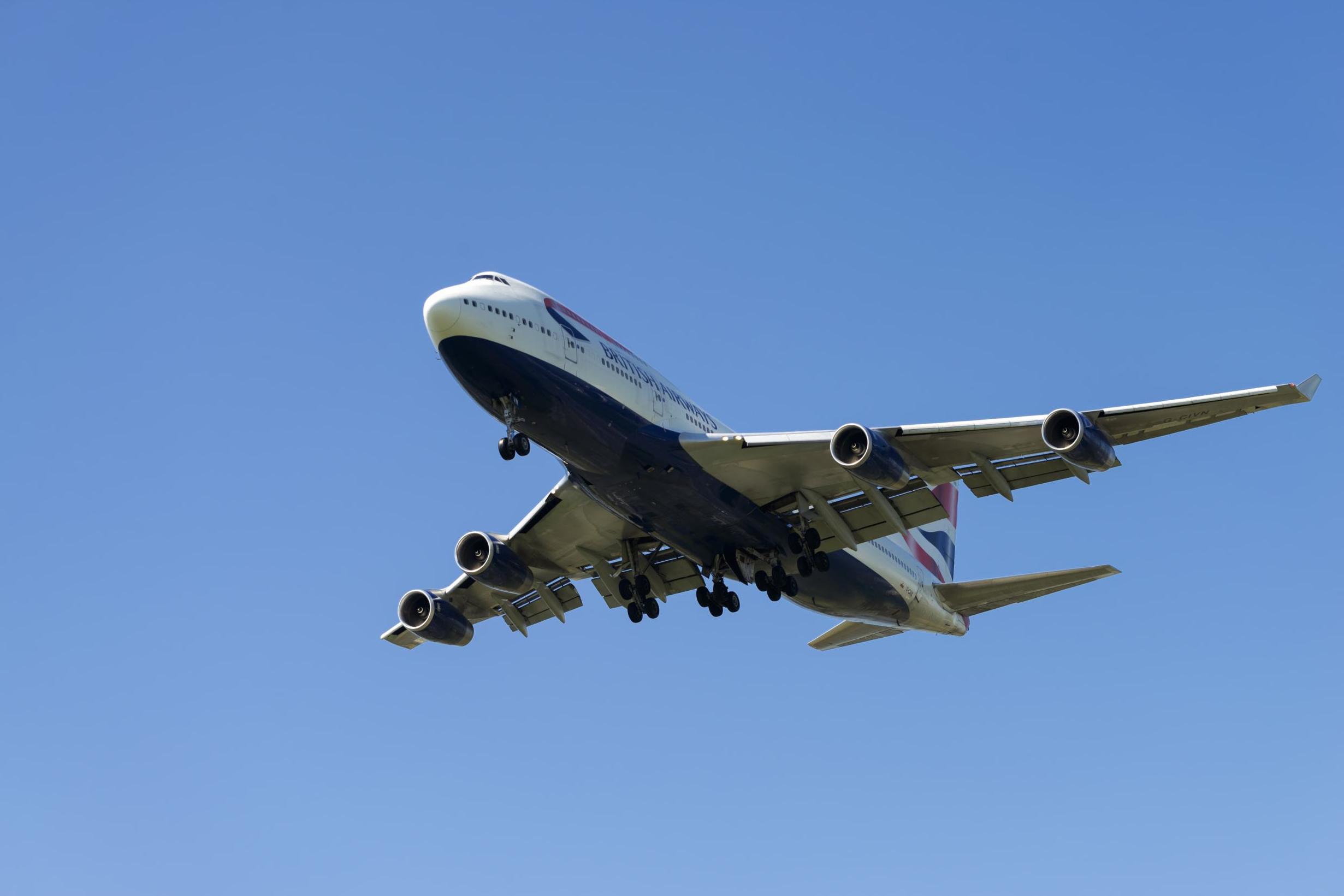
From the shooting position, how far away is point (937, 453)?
3086 cm

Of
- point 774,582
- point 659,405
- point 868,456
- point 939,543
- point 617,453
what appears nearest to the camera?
Result: point 868,456

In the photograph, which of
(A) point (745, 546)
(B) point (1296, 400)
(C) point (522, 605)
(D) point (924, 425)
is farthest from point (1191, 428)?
(C) point (522, 605)

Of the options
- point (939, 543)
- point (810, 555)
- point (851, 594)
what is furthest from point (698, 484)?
point (939, 543)

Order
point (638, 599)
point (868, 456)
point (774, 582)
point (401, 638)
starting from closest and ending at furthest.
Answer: point (868, 456), point (774, 582), point (638, 599), point (401, 638)

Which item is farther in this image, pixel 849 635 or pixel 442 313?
pixel 849 635

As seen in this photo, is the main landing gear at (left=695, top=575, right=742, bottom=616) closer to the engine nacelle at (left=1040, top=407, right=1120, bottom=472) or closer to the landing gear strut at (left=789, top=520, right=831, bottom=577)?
the landing gear strut at (left=789, top=520, right=831, bottom=577)

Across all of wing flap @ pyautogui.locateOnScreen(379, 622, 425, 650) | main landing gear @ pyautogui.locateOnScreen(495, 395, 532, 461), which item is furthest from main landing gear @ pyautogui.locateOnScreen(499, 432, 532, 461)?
wing flap @ pyautogui.locateOnScreen(379, 622, 425, 650)

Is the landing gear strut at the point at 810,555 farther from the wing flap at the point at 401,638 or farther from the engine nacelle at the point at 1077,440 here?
the wing flap at the point at 401,638

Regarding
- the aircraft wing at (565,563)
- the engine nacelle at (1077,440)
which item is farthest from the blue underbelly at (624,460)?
the engine nacelle at (1077,440)

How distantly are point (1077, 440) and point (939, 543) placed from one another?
15.2m

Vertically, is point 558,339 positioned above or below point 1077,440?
above

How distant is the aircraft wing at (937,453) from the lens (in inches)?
1126

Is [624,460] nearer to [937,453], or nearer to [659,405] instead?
[659,405]

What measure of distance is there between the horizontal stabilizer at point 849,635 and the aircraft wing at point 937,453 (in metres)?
7.31
